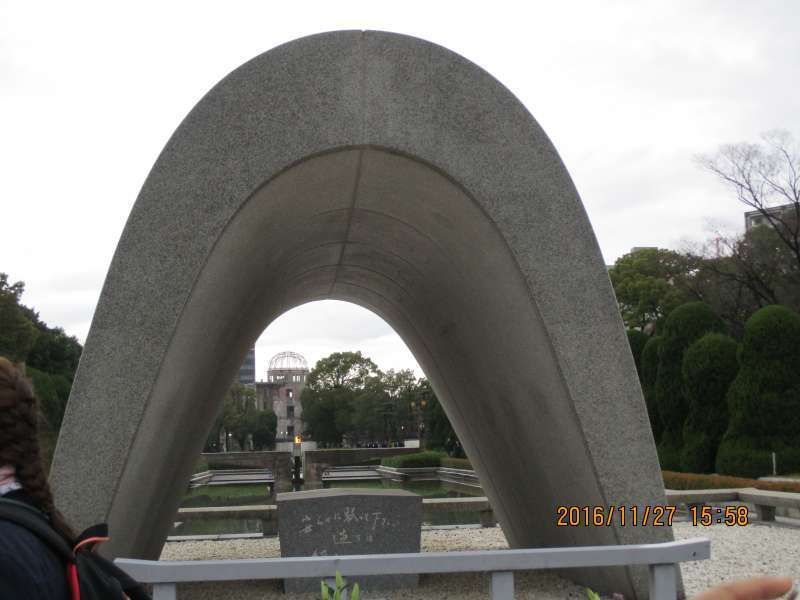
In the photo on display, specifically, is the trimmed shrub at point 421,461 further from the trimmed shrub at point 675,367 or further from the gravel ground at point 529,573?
the gravel ground at point 529,573

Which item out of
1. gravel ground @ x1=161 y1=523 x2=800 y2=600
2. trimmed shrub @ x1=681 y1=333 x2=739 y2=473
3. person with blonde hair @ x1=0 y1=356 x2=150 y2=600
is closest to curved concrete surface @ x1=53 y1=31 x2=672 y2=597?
gravel ground @ x1=161 y1=523 x2=800 y2=600

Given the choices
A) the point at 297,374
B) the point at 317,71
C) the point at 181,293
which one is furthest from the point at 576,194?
the point at 297,374

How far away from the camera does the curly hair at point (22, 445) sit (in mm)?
1612

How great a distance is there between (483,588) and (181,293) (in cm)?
369

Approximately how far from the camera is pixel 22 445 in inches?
64.2

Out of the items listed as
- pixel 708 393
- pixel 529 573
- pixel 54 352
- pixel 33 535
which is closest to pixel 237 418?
pixel 54 352

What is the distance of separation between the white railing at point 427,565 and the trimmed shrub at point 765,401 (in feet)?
53.5

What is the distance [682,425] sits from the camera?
905 inches

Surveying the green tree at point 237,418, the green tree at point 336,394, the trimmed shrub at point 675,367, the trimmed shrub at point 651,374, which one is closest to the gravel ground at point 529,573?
the trimmed shrub at point 675,367

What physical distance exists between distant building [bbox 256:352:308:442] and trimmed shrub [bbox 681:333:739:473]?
2714 inches

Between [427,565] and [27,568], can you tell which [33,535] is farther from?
[427,565]

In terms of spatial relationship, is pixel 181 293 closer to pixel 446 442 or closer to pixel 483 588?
pixel 483 588

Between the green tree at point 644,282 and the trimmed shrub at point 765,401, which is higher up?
the green tree at point 644,282

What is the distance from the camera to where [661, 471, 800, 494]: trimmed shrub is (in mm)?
14084
